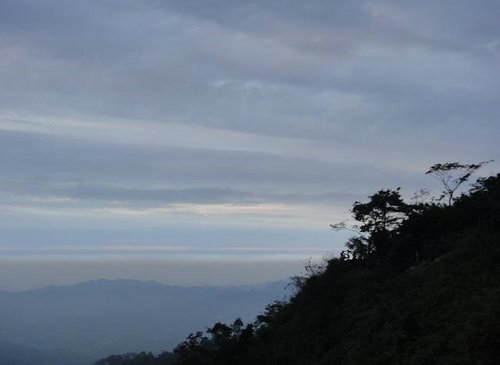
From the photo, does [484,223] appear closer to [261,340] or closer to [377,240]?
[377,240]

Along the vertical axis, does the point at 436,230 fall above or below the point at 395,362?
above

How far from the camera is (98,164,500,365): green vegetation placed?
44.0 feet

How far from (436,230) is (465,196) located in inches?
95.7

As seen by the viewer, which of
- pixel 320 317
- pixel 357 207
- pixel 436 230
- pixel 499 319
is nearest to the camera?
pixel 499 319

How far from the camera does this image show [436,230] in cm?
2183

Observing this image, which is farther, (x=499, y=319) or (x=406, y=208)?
(x=406, y=208)

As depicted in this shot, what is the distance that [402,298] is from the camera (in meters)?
16.9

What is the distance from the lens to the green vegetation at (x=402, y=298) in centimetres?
1340

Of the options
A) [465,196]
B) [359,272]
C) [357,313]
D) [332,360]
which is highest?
[465,196]

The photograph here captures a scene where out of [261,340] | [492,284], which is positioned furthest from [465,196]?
[261,340]

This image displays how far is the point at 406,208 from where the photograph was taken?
25922 mm

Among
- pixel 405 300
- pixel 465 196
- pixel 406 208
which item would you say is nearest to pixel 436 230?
pixel 465 196

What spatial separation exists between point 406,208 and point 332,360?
1062cm

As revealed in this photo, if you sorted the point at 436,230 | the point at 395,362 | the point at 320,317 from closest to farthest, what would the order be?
the point at 395,362 → the point at 320,317 → the point at 436,230
